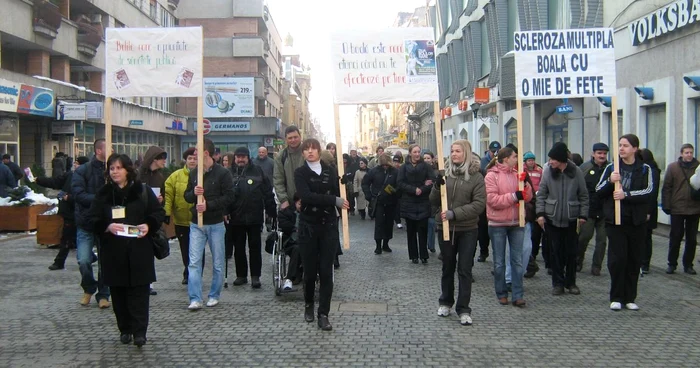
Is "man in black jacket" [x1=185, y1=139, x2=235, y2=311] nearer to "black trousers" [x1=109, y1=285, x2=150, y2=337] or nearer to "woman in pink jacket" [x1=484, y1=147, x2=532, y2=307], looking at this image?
"black trousers" [x1=109, y1=285, x2=150, y2=337]

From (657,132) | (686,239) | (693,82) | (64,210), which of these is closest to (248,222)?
(64,210)

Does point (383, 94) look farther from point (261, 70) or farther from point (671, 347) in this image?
point (261, 70)

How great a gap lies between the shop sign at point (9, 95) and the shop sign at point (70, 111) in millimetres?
2800

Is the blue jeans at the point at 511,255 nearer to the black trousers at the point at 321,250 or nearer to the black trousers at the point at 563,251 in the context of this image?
the black trousers at the point at 563,251

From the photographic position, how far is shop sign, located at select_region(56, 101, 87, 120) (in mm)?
25250

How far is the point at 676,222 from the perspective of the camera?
10.6 metres

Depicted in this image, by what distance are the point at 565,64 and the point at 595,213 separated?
7.89 ft

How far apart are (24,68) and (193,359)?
2382 cm

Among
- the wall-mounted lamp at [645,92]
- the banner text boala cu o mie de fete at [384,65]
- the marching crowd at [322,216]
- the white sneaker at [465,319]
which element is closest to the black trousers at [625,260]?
the marching crowd at [322,216]

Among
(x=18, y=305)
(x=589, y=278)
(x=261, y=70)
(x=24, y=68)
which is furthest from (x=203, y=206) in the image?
(x=261, y=70)

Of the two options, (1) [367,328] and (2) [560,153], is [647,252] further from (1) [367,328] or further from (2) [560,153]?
(1) [367,328]

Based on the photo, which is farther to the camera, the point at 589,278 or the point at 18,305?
the point at 589,278

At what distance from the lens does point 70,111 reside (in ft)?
83.0

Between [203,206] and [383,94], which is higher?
[383,94]
